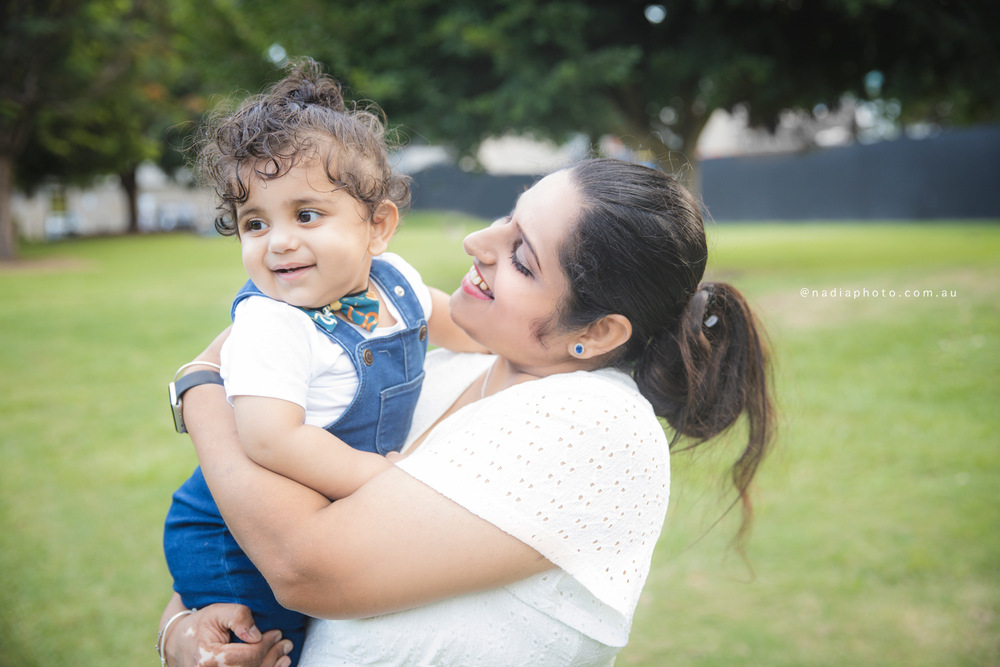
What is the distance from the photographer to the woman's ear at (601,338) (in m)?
1.47

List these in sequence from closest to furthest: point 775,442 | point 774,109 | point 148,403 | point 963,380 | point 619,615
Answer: point 619,615
point 775,442
point 963,380
point 148,403
point 774,109

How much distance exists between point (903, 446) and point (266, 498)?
15.6 feet

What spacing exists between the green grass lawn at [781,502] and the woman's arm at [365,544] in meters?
0.70

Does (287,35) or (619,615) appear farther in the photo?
(287,35)

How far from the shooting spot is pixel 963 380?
5.99 m

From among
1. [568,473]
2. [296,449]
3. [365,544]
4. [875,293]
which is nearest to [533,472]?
[568,473]

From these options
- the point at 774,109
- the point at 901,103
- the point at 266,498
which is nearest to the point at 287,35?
the point at 774,109

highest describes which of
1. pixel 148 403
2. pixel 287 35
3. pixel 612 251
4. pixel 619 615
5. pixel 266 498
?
pixel 287 35

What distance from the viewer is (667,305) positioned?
4.92ft

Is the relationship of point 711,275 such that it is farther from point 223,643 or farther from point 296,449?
point 223,643

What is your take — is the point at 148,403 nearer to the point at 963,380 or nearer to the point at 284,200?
the point at 284,200

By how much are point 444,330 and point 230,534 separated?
0.68 meters

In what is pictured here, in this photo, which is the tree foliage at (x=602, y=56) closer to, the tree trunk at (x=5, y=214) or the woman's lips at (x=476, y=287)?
the woman's lips at (x=476, y=287)


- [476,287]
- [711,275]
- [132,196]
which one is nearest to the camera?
[476,287]
